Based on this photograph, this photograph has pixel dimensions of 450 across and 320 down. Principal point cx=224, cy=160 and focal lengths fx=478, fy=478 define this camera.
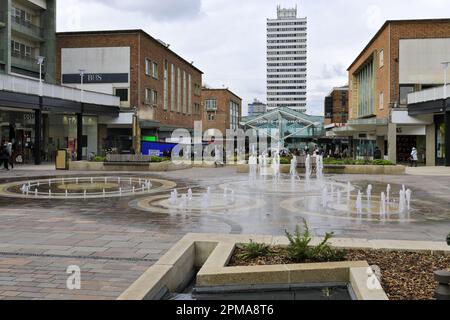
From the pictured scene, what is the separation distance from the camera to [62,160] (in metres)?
30.8

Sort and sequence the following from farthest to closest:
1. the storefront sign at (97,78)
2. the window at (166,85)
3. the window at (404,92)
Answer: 1. the window at (166,85)
2. the storefront sign at (97,78)
3. the window at (404,92)

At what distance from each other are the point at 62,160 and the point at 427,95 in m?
27.4

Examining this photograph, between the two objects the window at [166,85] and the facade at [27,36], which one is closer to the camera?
the facade at [27,36]

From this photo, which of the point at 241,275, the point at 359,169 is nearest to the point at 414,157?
the point at 359,169

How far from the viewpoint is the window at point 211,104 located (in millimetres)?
100000

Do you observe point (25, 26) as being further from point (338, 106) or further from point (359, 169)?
point (338, 106)

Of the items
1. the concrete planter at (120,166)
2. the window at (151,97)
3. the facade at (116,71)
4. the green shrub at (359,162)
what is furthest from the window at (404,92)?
the window at (151,97)

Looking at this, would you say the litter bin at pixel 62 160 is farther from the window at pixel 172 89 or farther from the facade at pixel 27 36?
the window at pixel 172 89

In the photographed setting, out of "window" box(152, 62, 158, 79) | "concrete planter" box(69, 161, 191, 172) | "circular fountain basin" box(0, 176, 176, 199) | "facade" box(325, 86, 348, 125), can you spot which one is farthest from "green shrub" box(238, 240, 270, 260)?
"facade" box(325, 86, 348, 125)

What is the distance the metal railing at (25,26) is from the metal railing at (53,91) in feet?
30.0

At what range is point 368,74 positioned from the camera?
5691cm

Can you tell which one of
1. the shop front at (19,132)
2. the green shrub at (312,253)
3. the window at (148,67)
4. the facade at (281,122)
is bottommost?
the green shrub at (312,253)
